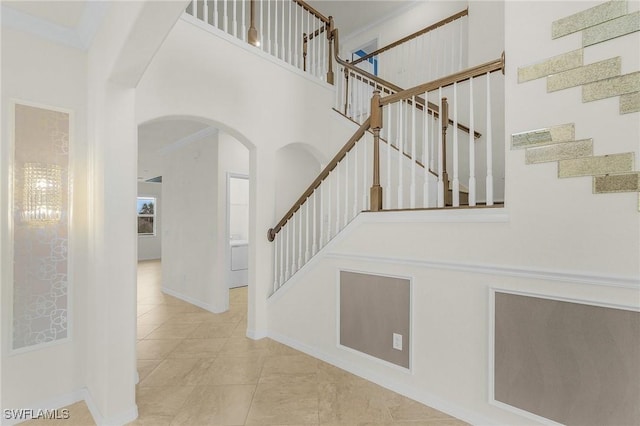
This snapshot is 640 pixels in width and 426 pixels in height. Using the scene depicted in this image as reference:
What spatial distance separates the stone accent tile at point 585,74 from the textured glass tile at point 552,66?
3 centimetres

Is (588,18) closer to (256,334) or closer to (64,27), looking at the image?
(64,27)

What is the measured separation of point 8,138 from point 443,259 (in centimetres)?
319

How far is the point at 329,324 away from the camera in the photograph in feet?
9.93

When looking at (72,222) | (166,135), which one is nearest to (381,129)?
(72,222)

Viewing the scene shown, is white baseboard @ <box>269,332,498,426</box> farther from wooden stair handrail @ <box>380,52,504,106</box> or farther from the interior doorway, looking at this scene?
the interior doorway

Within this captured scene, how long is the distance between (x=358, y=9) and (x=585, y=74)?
16.7ft

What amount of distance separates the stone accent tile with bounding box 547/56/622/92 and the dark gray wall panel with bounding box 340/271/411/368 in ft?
5.27

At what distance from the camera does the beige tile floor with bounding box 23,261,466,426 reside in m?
2.18

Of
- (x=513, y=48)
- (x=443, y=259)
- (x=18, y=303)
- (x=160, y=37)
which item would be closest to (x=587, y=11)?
(x=513, y=48)

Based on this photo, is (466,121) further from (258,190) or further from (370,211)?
(258,190)

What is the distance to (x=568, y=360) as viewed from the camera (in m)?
1.75

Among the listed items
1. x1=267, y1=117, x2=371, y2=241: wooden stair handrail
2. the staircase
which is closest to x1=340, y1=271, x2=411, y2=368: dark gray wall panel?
the staircase

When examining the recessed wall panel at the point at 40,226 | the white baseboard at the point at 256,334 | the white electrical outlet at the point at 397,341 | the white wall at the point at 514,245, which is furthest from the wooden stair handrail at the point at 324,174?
the recessed wall panel at the point at 40,226

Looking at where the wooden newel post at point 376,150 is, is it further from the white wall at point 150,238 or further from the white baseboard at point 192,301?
the white wall at point 150,238
